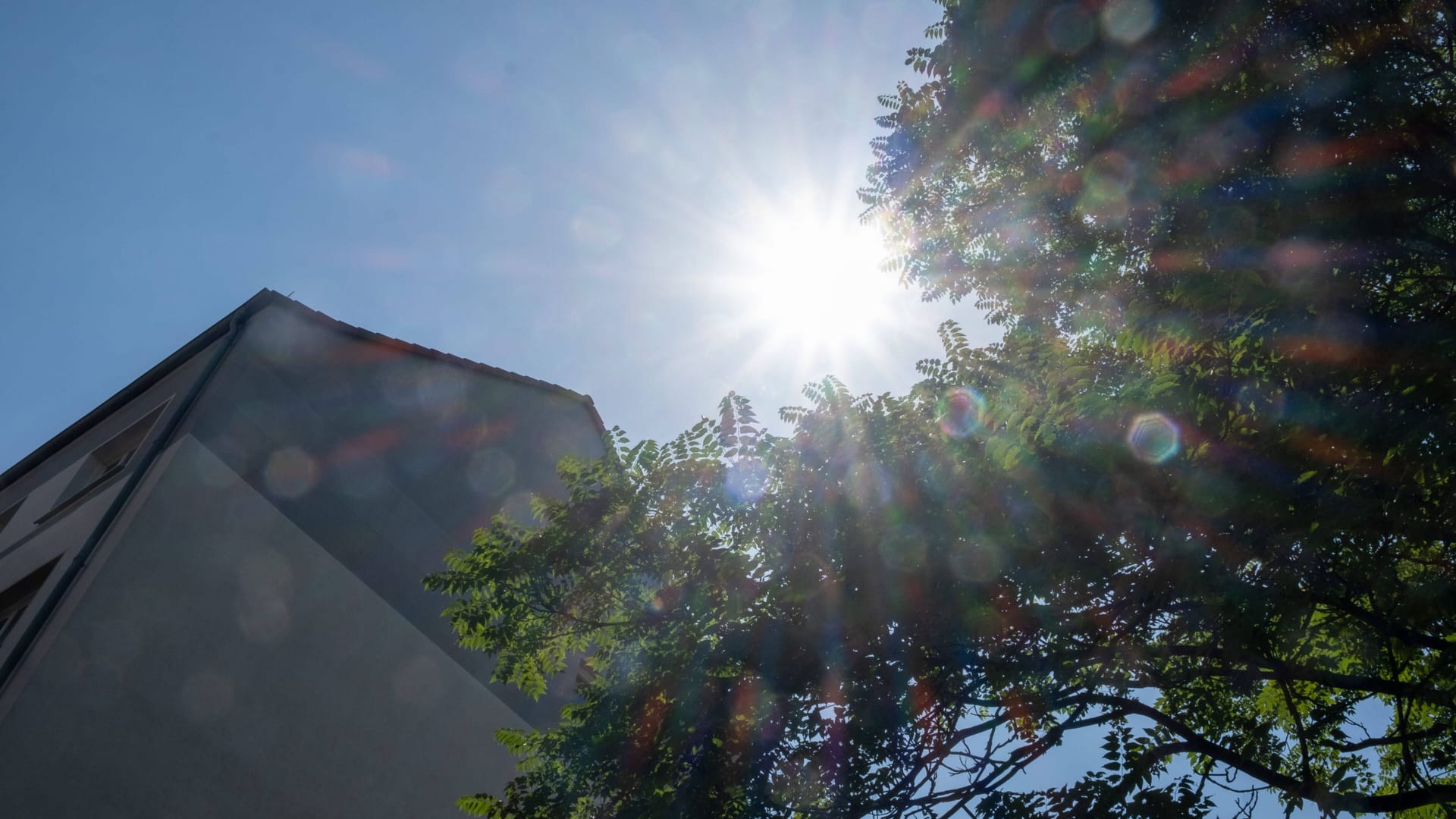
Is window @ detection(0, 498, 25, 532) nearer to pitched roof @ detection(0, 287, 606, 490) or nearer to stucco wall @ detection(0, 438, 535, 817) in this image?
pitched roof @ detection(0, 287, 606, 490)

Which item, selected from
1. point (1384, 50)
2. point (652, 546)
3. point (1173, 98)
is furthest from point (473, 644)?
point (1384, 50)

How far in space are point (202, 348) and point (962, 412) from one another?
9.65 meters

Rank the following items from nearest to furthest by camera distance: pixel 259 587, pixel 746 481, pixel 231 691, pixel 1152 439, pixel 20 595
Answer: pixel 1152 439
pixel 746 481
pixel 231 691
pixel 259 587
pixel 20 595

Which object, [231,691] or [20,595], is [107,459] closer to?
[20,595]

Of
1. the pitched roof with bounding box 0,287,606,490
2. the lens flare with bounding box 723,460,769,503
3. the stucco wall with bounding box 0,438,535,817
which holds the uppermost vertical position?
the pitched roof with bounding box 0,287,606,490

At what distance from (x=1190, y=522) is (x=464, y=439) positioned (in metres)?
9.76

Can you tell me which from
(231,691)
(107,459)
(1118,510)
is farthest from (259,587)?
(1118,510)

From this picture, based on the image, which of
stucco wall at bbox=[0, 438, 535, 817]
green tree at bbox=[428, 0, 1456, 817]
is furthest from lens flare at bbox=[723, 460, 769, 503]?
stucco wall at bbox=[0, 438, 535, 817]

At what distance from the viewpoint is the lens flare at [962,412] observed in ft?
18.8

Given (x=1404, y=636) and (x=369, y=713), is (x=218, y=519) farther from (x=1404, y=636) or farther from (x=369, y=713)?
(x=1404, y=636)

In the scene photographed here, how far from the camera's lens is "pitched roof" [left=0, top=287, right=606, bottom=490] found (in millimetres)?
10438

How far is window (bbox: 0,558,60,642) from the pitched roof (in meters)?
2.95

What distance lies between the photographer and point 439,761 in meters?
9.59

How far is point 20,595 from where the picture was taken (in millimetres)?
9625
